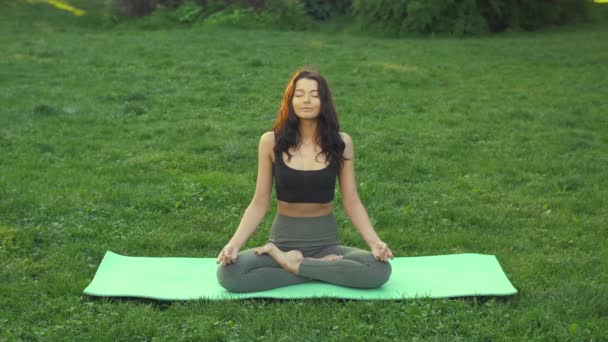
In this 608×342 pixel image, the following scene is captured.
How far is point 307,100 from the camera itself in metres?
5.02

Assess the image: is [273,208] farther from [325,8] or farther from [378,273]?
[325,8]

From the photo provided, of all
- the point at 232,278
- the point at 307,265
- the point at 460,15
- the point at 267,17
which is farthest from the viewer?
the point at 267,17

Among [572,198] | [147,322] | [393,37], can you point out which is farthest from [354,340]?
[393,37]

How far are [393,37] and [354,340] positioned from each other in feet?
51.9

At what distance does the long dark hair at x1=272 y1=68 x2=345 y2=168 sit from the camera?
16.6 feet

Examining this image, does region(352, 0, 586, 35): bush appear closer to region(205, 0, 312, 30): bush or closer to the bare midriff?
region(205, 0, 312, 30): bush

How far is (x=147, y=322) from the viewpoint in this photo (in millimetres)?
4508

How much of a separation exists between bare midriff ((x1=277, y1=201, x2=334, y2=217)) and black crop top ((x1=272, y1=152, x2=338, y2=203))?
3 centimetres

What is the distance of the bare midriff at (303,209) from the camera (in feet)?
16.8

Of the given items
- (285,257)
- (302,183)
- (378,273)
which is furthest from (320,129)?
(378,273)

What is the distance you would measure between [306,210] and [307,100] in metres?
0.71

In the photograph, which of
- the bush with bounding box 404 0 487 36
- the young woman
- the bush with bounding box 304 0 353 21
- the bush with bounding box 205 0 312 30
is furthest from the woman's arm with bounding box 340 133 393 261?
the bush with bounding box 304 0 353 21

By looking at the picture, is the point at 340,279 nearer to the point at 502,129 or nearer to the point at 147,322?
the point at 147,322

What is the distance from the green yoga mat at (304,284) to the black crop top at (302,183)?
1.83 ft
